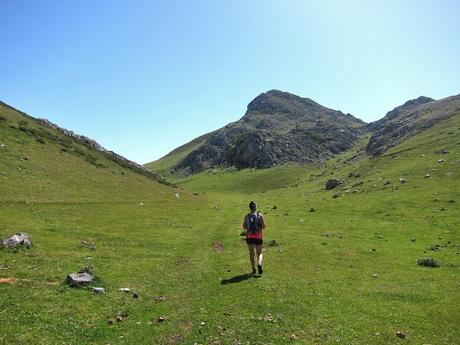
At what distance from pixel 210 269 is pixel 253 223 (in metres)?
5.12

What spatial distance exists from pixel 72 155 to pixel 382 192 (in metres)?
62.2

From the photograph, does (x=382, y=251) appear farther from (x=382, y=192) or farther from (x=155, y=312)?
(x=382, y=192)

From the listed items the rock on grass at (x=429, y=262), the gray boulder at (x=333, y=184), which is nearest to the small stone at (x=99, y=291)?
the rock on grass at (x=429, y=262)

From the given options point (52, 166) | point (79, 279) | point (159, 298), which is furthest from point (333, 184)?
point (79, 279)

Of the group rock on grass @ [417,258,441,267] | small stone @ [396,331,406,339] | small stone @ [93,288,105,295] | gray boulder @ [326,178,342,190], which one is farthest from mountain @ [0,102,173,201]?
gray boulder @ [326,178,342,190]

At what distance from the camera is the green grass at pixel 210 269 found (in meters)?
15.9

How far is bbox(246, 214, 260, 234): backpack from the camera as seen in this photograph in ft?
82.2

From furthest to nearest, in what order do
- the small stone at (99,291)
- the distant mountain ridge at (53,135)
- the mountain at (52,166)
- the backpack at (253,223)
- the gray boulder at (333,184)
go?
the gray boulder at (333,184), the distant mountain ridge at (53,135), the mountain at (52,166), the backpack at (253,223), the small stone at (99,291)

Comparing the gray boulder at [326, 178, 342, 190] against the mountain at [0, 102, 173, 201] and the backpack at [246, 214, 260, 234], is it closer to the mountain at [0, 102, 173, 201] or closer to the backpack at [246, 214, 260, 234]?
the mountain at [0, 102, 173, 201]

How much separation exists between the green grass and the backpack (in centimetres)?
317

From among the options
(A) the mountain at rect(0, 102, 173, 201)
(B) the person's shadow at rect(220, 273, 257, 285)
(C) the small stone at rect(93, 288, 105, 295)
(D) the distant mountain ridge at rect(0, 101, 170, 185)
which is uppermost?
(D) the distant mountain ridge at rect(0, 101, 170, 185)

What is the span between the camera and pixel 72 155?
253ft

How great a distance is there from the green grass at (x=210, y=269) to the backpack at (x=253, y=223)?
10.4 feet

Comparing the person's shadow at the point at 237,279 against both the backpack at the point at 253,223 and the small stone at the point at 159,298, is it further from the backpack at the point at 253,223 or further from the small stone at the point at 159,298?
the small stone at the point at 159,298
